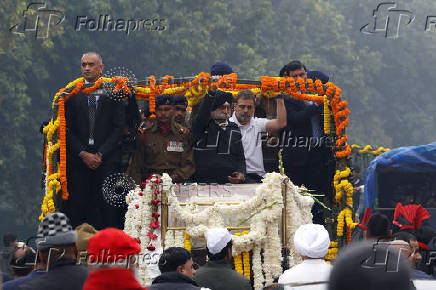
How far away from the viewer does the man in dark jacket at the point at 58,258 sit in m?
4.50

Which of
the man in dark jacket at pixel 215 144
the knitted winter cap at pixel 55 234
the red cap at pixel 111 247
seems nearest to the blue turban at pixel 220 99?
the man in dark jacket at pixel 215 144

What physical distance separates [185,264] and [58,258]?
4.21 ft

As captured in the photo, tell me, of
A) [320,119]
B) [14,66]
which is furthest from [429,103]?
[320,119]

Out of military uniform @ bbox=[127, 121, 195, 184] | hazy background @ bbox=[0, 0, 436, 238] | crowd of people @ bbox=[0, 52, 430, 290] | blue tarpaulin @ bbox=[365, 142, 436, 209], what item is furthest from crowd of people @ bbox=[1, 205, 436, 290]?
hazy background @ bbox=[0, 0, 436, 238]

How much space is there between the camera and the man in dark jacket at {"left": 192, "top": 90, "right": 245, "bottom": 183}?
1015 cm

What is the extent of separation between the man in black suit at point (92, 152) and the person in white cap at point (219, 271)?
3534 millimetres

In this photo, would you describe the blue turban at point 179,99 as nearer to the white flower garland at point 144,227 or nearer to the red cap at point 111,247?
the white flower garland at point 144,227

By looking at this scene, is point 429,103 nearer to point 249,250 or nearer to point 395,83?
point 395,83

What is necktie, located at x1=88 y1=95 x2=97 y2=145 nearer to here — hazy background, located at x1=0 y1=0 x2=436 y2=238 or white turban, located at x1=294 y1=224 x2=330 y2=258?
white turban, located at x1=294 y1=224 x2=330 y2=258

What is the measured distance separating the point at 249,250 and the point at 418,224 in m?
1.83

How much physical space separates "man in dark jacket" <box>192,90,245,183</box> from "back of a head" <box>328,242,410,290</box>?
746cm

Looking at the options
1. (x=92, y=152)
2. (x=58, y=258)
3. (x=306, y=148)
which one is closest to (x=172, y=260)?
(x=58, y=258)

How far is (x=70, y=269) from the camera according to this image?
457cm

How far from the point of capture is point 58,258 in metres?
4.67
